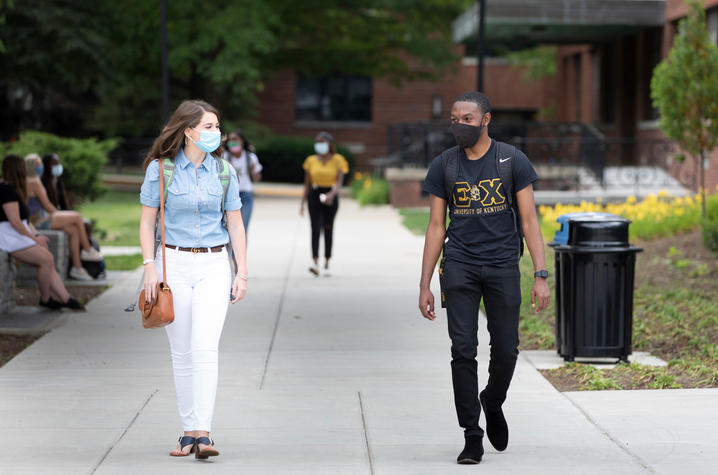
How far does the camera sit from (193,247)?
552 cm

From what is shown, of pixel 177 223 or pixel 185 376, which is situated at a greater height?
pixel 177 223

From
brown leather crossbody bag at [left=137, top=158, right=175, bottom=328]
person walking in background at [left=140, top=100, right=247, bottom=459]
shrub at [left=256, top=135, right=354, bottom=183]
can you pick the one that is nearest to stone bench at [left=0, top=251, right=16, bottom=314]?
person walking in background at [left=140, top=100, right=247, bottom=459]

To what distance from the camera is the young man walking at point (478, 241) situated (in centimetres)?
538

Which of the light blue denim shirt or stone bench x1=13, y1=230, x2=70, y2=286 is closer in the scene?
the light blue denim shirt

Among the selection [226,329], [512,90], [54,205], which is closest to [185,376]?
[226,329]

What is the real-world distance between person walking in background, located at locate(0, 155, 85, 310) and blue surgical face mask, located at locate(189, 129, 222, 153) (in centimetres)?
497

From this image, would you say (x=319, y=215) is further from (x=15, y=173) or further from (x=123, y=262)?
(x=15, y=173)

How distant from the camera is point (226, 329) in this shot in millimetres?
9727

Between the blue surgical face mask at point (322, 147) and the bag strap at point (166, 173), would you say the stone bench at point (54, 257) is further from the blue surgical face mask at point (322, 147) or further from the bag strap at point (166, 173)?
the bag strap at point (166, 173)

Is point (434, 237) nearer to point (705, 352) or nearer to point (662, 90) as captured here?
point (705, 352)

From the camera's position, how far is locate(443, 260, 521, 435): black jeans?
539 centimetres

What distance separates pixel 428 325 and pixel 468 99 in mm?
4768

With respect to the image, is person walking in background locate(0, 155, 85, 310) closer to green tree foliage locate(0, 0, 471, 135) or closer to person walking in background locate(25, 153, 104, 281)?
person walking in background locate(25, 153, 104, 281)

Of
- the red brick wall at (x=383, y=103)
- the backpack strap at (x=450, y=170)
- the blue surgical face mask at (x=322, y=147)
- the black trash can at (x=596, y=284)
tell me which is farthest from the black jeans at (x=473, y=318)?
the red brick wall at (x=383, y=103)
